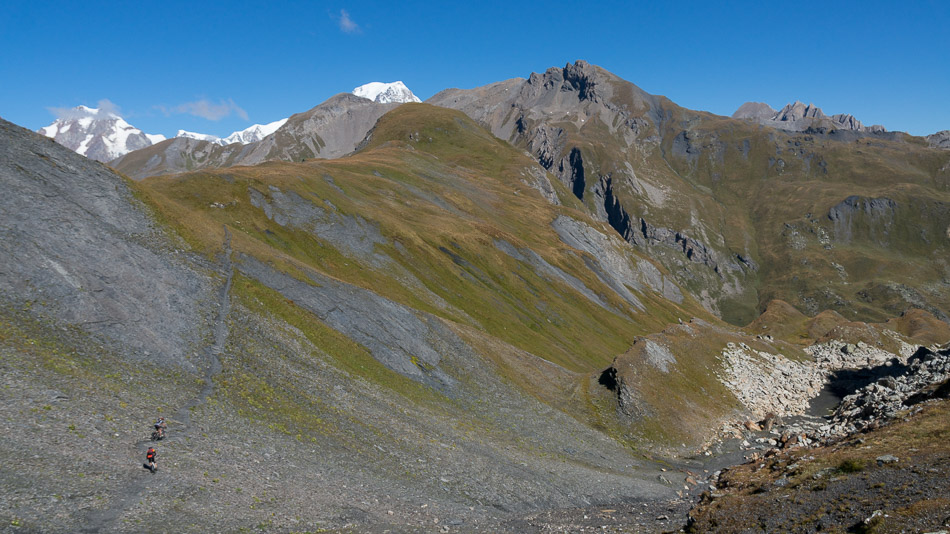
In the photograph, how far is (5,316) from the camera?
121ft

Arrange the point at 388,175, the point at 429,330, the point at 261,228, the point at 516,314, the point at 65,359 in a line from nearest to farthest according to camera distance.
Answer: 1. the point at 65,359
2. the point at 429,330
3. the point at 261,228
4. the point at 516,314
5. the point at 388,175

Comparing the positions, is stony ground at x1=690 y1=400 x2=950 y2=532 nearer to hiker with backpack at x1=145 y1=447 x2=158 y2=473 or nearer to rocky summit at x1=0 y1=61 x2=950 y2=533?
rocky summit at x1=0 y1=61 x2=950 y2=533

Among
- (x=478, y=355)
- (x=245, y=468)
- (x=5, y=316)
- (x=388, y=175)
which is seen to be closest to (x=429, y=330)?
(x=478, y=355)

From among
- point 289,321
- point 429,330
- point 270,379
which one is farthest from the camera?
point 429,330

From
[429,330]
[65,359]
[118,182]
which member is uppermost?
[118,182]

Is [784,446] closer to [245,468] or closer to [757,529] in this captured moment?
[757,529]

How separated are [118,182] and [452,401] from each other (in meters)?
49.2

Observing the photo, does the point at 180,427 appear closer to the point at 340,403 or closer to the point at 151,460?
the point at 151,460

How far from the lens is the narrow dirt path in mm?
23094

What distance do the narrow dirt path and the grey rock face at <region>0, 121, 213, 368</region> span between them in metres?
1.74

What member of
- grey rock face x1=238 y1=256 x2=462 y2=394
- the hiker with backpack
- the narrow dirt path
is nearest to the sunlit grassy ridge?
grey rock face x1=238 y1=256 x2=462 y2=394

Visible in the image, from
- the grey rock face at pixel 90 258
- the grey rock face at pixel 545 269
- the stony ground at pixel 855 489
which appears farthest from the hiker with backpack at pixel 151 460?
the grey rock face at pixel 545 269

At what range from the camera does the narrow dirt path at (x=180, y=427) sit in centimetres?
2309

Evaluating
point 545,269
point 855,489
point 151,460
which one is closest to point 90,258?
point 151,460
